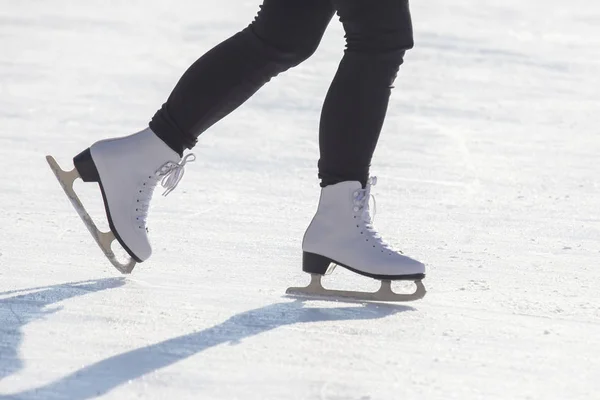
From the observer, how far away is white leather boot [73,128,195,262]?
2.43 meters

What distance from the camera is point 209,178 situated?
363 centimetres

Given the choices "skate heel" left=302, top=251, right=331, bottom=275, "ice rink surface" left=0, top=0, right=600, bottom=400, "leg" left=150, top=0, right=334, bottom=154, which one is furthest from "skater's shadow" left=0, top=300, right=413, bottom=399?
"leg" left=150, top=0, right=334, bottom=154

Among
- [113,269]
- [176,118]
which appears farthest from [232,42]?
[113,269]

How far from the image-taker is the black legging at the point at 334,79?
2283mm

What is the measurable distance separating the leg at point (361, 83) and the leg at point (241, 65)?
0.31ft

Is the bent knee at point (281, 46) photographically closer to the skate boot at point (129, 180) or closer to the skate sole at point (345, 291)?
the skate boot at point (129, 180)

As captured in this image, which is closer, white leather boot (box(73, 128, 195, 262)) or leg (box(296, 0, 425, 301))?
leg (box(296, 0, 425, 301))

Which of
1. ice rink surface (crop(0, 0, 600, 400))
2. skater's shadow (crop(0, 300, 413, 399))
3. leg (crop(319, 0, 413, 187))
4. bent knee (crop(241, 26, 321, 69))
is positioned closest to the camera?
skater's shadow (crop(0, 300, 413, 399))

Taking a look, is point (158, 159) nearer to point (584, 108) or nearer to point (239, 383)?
point (239, 383)

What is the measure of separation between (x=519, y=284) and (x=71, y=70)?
3586 millimetres

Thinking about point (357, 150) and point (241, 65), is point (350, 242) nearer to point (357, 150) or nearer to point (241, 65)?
point (357, 150)

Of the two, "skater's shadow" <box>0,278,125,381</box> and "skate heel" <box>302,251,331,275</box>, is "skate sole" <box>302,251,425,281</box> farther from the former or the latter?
"skater's shadow" <box>0,278,125,381</box>

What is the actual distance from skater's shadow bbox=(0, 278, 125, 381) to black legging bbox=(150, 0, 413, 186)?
0.33 m

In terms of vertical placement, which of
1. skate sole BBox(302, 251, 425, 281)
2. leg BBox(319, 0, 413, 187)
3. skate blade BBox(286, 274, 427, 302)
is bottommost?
skate blade BBox(286, 274, 427, 302)
